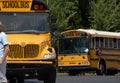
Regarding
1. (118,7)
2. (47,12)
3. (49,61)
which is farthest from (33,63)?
(118,7)

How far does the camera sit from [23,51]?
709 inches

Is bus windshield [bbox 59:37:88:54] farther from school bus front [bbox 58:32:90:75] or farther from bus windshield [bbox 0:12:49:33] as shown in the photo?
bus windshield [bbox 0:12:49:33]

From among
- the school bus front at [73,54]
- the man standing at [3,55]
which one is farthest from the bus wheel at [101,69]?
the man standing at [3,55]

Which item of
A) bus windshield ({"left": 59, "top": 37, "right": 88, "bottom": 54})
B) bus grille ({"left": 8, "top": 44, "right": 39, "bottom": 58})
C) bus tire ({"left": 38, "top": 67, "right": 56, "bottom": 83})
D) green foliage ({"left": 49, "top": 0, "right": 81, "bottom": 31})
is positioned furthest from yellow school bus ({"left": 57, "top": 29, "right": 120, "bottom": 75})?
bus grille ({"left": 8, "top": 44, "right": 39, "bottom": 58})

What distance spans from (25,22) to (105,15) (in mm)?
28619

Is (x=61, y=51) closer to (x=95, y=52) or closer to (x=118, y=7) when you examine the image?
(x=95, y=52)

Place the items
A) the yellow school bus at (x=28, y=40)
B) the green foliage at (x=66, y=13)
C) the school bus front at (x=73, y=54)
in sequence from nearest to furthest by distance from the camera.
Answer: the yellow school bus at (x=28, y=40) → the school bus front at (x=73, y=54) → the green foliage at (x=66, y=13)

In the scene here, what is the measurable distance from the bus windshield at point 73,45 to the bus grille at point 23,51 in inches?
577

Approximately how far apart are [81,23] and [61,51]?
53.6 ft

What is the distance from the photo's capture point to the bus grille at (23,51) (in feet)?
58.9

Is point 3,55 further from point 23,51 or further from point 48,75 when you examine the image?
point 48,75

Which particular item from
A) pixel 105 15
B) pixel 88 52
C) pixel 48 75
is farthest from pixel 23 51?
pixel 105 15

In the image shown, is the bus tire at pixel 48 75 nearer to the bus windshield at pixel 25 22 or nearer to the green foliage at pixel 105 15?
the bus windshield at pixel 25 22

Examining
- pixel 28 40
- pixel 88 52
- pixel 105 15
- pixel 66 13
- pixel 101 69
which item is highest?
pixel 28 40
